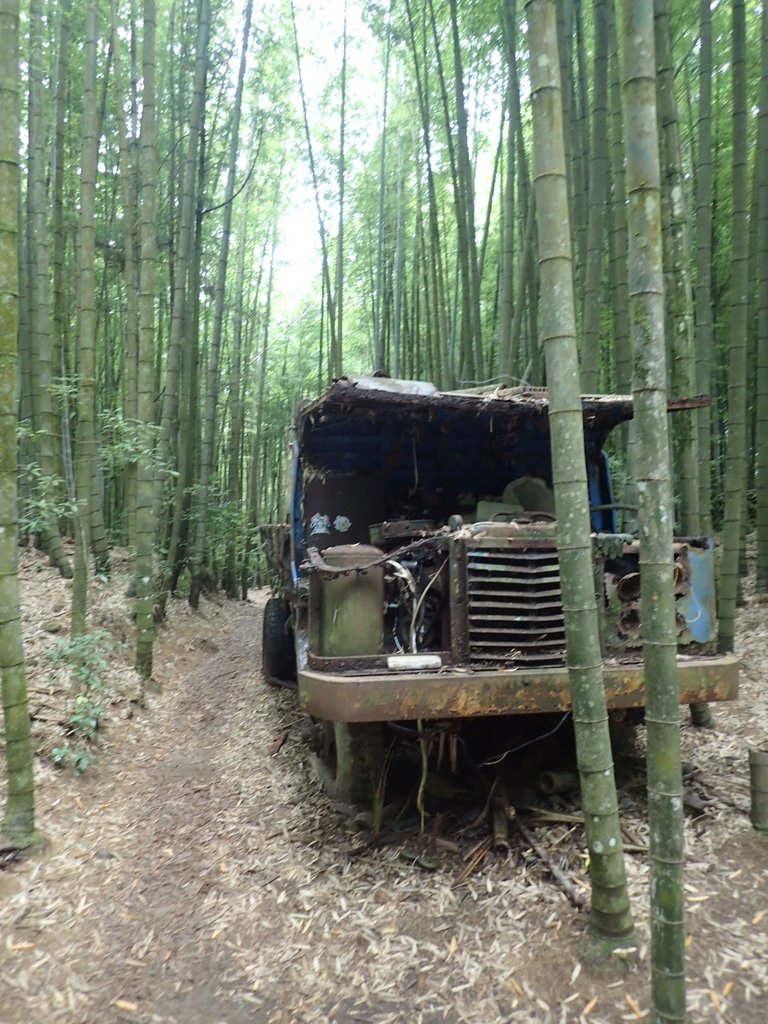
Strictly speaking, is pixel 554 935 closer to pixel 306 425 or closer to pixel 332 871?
pixel 332 871

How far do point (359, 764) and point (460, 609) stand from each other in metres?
0.89

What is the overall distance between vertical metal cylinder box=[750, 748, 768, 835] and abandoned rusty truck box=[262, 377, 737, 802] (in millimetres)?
277

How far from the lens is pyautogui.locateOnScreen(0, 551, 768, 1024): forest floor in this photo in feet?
6.61

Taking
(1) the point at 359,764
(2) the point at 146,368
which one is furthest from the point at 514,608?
(2) the point at 146,368

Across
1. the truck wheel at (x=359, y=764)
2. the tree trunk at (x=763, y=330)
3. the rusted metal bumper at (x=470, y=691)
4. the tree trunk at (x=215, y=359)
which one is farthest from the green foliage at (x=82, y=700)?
the tree trunk at (x=763, y=330)

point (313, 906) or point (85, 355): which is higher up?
point (85, 355)

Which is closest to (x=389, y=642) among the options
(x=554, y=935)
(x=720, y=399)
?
(x=554, y=935)

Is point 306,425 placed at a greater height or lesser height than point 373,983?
greater

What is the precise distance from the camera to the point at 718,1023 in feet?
5.93

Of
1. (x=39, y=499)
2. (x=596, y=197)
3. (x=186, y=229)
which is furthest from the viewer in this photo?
(x=186, y=229)

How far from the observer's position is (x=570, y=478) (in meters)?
1.97

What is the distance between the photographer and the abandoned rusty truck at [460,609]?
2.71m

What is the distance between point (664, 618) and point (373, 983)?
142 centimetres

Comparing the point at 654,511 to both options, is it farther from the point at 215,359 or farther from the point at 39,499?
the point at 215,359
